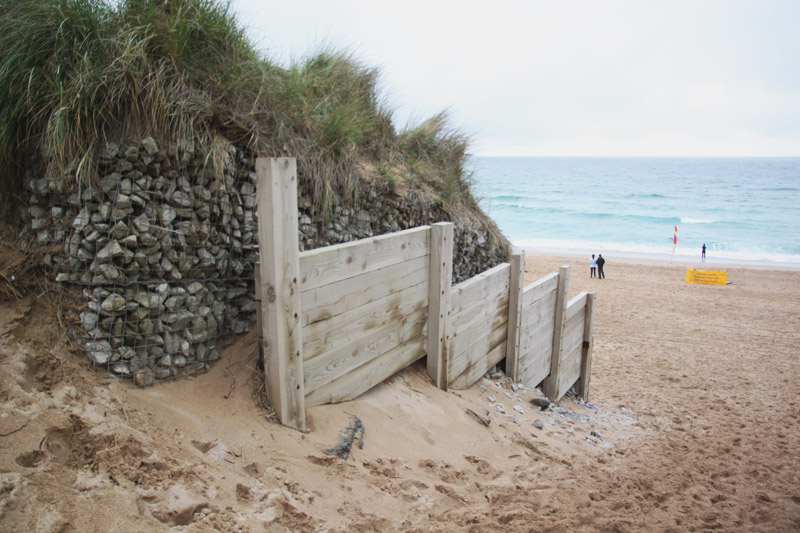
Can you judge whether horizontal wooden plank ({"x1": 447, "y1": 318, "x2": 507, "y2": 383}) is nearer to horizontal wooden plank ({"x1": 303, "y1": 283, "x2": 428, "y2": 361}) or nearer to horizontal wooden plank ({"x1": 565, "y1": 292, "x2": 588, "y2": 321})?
horizontal wooden plank ({"x1": 303, "y1": 283, "x2": 428, "y2": 361})

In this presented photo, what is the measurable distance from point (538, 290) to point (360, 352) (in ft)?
11.1

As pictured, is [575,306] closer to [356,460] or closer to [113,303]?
[356,460]

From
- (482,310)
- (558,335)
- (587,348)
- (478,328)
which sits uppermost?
(482,310)

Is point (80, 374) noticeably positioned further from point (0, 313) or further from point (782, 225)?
point (782, 225)

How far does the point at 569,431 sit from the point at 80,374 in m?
4.63

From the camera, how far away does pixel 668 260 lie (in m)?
26.0

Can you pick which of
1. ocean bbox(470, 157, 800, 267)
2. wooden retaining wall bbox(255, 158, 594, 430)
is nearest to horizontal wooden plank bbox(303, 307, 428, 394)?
wooden retaining wall bbox(255, 158, 594, 430)

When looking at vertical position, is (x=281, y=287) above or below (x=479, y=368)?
above

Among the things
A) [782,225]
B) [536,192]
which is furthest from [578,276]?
[536,192]

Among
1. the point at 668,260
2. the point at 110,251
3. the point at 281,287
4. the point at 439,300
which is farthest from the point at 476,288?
the point at 668,260

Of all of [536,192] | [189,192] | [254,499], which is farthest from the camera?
[536,192]

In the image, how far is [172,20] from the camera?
12.7 feet

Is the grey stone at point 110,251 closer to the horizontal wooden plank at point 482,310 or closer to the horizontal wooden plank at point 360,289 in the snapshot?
the horizontal wooden plank at point 360,289

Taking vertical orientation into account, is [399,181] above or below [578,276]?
above
